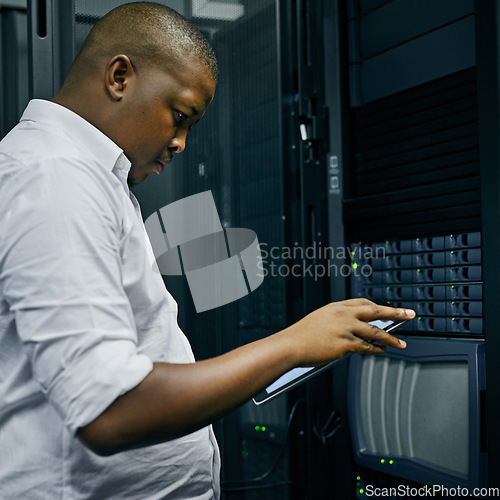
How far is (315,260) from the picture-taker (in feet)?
4.59

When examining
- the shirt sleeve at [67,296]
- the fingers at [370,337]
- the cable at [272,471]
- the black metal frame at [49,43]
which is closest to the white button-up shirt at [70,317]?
the shirt sleeve at [67,296]

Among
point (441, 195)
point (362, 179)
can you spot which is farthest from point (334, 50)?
point (441, 195)

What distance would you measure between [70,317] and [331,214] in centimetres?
94

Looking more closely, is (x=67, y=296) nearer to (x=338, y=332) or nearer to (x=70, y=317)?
(x=70, y=317)

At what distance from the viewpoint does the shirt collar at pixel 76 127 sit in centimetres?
74

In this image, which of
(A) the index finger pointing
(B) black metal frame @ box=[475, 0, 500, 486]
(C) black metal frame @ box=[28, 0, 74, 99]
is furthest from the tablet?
(C) black metal frame @ box=[28, 0, 74, 99]

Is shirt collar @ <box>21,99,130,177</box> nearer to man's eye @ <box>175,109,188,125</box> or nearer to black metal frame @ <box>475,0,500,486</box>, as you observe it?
man's eye @ <box>175,109,188,125</box>

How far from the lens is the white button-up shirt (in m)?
0.54

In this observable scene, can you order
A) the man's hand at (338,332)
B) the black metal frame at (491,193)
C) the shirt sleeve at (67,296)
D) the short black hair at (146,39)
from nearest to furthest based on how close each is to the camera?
the shirt sleeve at (67,296), the man's hand at (338,332), the short black hair at (146,39), the black metal frame at (491,193)

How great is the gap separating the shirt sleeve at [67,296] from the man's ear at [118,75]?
0.21 metres

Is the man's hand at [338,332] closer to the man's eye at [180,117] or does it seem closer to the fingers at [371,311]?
the fingers at [371,311]

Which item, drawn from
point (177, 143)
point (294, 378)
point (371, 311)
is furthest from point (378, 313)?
point (177, 143)

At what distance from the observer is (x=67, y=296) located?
0.55 metres

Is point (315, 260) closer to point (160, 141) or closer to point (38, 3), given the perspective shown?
point (160, 141)
